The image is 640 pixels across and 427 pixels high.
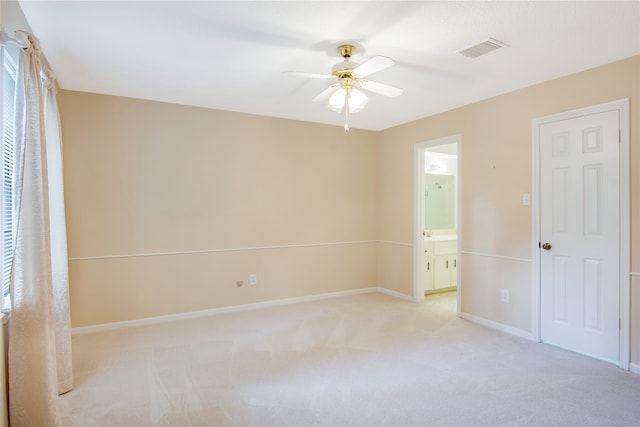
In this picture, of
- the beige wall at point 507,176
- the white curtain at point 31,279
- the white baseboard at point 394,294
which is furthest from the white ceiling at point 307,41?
the white baseboard at point 394,294

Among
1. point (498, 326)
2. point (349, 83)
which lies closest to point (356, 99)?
point (349, 83)

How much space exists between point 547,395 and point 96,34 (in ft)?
13.2

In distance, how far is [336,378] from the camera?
277 cm

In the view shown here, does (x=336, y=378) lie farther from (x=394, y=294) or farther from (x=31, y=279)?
(x=394, y=294)

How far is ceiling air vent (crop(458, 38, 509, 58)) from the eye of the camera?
257cm

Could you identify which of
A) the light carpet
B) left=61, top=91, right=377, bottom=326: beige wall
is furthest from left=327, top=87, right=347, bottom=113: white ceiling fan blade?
the light carpet

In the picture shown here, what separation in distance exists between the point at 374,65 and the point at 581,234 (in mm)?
2394

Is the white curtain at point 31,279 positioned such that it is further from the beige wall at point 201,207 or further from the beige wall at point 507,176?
the beige wall at point 507,176

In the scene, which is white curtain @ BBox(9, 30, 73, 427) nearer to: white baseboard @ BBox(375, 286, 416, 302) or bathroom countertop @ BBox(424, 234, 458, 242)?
white baseboard @ BBox(375, 286, 416, 302)

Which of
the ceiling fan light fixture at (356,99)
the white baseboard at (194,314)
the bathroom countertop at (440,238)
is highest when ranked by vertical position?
the ceiling fan light fixture at (356,99)

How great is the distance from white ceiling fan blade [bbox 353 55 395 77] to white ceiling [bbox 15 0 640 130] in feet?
0.68

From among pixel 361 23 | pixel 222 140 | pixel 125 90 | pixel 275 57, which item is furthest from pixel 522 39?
pixel 125 90

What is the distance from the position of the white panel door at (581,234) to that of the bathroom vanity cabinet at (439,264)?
1.84 metres

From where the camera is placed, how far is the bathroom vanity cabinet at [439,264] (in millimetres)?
5273
